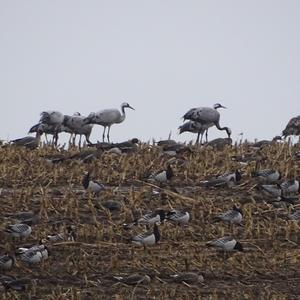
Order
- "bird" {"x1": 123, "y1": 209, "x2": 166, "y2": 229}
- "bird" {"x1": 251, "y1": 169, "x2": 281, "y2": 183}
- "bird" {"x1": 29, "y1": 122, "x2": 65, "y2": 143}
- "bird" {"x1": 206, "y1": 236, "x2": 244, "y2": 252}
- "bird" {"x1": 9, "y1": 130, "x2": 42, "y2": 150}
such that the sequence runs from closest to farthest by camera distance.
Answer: "bird" {"x1": 206, "y1": 236, "x2": 244, "y2": 252}
"bird" {"x1": 123, "y1": 209, "x2": 166, "y2": 229}
"bird" {"x1": 251, "y1": 169, "x2": 281, "y2": 183}
"bird" {"x1": 9, "y1": 130, "x2": 42, "y2": 150}
"bird" {"x1": 29, "y1": 122, "x2": 65, "y2": 143}

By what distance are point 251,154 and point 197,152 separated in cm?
120

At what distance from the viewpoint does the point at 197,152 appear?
23969 mm

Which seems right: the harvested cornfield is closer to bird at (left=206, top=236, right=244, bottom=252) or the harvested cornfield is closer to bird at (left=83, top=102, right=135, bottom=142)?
bird at (left=206, top=236, right=244, bottom=252)

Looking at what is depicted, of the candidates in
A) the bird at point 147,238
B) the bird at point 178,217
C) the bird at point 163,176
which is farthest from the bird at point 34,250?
the bird at point 163,176

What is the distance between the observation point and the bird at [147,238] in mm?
17906

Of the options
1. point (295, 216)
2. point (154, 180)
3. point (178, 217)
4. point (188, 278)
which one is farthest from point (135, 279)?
point (154, 180)

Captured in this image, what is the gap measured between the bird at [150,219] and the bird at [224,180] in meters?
2.22

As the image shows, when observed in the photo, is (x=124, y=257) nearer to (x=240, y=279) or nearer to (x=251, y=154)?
(x=240, y=279)

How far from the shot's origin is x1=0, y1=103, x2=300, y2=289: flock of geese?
17.3 metres

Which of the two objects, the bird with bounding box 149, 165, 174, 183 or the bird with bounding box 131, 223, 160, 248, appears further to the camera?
the bird with bounding box 149, 165, 174, 183

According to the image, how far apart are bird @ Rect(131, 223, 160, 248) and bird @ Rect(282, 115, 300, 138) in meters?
11.1

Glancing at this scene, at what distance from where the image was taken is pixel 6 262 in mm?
17094

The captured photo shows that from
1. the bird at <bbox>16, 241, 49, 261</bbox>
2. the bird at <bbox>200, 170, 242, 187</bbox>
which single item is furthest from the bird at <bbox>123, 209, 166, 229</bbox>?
the bird at <bbox>200, 170, 242, 187</bbox>

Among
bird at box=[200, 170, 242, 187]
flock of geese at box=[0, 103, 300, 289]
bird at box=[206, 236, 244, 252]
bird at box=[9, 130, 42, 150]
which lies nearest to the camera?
flock of geese at box=[0, 103, 300, 289]
